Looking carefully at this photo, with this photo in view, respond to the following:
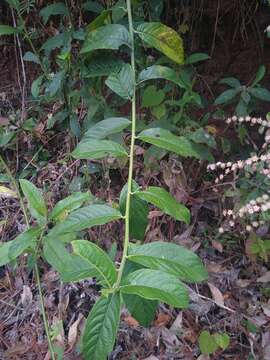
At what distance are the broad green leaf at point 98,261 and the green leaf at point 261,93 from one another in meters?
1.11

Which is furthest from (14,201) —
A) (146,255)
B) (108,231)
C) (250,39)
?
(146,255)

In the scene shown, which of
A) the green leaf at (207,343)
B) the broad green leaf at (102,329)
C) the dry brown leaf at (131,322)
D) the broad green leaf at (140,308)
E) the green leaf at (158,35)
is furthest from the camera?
the dry brown leaf at (131,322)

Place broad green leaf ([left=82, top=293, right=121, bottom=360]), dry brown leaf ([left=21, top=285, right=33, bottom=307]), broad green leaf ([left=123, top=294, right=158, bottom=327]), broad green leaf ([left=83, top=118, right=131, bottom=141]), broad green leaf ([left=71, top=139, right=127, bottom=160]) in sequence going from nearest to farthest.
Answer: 1. broad green leaf ([left=82, top=293, right=121, bottom=360])
2. broad green leaf ([left=123, top=294, right=158, bottom=327])
3. broad green leaf ([left=71, top=139, right=127, bottom=160])
4. broad green leaf ([left=83, top=118, right=131, bottom=141])
5. dry brown leaf ([left=21, top=285, right=33, bottom=307])

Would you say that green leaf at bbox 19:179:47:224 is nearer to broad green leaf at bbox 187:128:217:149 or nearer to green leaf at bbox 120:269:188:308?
green leaf at bbox 120:269:188:308

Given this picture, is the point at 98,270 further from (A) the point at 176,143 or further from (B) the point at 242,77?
(B) the point at 242,77

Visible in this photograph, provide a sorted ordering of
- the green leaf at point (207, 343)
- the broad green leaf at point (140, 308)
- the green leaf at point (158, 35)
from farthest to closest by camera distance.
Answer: the green leaf at point (207, 343), the green leaf at point (158, 35), the broad green leaf at point (140, 308)

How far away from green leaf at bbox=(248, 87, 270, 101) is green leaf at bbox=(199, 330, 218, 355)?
88 cm

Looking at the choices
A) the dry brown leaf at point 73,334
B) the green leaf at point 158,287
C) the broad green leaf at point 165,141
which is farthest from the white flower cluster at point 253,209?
A: the dry brown leaf at point 73,334

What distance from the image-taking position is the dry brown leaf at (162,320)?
1714 millimetres

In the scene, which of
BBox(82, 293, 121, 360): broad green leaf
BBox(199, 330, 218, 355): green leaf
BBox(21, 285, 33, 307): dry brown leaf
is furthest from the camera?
BBox(21, 285, 33, 307): dry brown leaf

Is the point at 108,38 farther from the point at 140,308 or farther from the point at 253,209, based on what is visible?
the point at 140,308

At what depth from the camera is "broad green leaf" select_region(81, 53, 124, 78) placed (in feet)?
4.38

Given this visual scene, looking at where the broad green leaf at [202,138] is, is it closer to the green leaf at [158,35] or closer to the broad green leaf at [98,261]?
the green leaf at [158,35]

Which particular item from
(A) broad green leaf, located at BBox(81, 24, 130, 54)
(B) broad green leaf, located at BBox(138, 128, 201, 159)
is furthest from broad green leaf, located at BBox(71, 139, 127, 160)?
(A) broad green leaf, located at BBox(81, 24, 130, 54)
